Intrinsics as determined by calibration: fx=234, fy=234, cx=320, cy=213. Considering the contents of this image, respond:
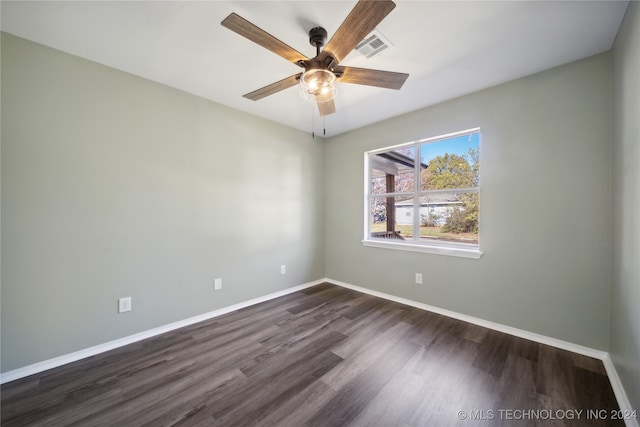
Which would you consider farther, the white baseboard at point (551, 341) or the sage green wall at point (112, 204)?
the sage green wall at point (112, 204)

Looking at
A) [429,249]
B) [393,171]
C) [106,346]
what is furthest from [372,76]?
[106,346]

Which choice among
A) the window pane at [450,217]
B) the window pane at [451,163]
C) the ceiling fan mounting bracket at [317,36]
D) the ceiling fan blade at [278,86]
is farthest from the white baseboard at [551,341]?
the ceiling fan mounting bracket at [317,36]

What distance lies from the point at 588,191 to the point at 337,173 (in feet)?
9.37

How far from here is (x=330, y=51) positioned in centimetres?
148

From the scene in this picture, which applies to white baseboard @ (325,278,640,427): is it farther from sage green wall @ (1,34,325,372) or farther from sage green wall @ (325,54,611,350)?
sage green wall @ (1,34,325,372)

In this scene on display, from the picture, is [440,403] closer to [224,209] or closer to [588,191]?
[588,191]

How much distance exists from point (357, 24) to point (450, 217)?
7.74ft

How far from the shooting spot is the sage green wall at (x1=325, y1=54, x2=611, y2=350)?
6.43ft

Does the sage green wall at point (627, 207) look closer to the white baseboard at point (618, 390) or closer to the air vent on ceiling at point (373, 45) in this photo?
the white baseboard at point (618, 390)

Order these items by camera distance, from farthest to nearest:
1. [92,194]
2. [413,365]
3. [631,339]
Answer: [92,194]
[413,365]
[631,339]

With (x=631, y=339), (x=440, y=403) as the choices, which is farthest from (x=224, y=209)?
(x=631, y=339)

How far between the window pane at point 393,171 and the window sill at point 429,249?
0.76 m

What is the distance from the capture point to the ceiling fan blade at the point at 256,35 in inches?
47.8

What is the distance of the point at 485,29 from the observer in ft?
5.54
